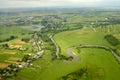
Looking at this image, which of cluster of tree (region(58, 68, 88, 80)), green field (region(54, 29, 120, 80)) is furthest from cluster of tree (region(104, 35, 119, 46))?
cluster of tree (region(58, 68, 88, 80))

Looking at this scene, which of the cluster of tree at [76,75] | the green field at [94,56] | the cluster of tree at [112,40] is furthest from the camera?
the cluster of tree at [112,40]

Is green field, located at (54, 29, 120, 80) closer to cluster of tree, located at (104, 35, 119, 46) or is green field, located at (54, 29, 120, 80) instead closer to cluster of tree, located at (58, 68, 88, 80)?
cluster of tree, located at (58, 68, 88, 80)

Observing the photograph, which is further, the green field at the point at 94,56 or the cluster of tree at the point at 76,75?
the green field at the point at 94,56

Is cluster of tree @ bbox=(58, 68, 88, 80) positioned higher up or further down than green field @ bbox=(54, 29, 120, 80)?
higher up

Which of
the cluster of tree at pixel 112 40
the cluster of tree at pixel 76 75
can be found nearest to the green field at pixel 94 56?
the cluster of tree at pixel 76 75

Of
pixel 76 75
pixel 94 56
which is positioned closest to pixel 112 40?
pixel 94 56

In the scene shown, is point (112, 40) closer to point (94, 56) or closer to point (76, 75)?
point (94, 56)

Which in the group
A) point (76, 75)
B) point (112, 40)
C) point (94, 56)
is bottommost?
point (94, 56)

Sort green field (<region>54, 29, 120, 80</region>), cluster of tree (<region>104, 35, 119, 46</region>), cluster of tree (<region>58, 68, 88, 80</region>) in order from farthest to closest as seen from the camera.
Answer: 1. cluster of tree (<region>104, 35, 119, 46</region>)
2. green field (<region>54, 29, 120, 80</region>)
3. cluster of tree (<region>58, 68, 88, 80</region>)

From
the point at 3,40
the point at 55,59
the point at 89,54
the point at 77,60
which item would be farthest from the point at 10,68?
the point at 3,40

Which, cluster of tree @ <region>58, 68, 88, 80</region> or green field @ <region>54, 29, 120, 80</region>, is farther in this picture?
green field @ <region>54, 29, 120, 80</region>

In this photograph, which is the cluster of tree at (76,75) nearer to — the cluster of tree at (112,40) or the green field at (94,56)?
the green field at (94,56)
